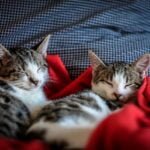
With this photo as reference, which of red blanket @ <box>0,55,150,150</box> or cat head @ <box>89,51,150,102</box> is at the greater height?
red blanket @ <box>0,55,150,150</box>

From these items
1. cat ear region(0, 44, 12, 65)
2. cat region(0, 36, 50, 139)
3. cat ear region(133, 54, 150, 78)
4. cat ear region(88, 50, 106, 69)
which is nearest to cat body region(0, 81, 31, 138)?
cat region(0, 36, 50, 139)

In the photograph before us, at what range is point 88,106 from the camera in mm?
1317

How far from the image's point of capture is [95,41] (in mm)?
1806

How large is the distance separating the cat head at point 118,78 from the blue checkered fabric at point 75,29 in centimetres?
16

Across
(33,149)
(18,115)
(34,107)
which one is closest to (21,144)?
(33,149)

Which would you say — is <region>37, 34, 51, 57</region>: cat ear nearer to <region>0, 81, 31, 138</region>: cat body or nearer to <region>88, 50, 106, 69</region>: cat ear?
<region>88, 50, 106, 69</region>: cat ear

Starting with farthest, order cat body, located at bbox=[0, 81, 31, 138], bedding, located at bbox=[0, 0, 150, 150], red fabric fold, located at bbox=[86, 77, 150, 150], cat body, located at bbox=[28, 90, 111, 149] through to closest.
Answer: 1. bedding, located at bbox=[0, 0, 150, 150]
2. cat body, located at bbox=[0, 81, 31, 138]
3. cat body, located at bbox=[28, 90, 111, 149]
4. red fabric fold, located at bbox=[86, 77, 150, 150]

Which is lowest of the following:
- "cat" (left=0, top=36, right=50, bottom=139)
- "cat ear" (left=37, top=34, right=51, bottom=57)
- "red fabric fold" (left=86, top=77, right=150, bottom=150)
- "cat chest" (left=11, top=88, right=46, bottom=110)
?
"cat chest" (left=11, top=88, right=46, bottom=110)

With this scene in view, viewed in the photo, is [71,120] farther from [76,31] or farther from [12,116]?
[76,31]

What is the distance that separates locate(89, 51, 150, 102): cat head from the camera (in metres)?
1.47

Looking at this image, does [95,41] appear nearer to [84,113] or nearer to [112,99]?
[112,99]

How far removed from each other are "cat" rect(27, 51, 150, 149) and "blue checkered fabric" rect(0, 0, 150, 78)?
0.62 feet

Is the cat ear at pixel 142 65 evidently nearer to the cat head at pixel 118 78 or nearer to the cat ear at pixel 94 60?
the cat head at pixel 118 78

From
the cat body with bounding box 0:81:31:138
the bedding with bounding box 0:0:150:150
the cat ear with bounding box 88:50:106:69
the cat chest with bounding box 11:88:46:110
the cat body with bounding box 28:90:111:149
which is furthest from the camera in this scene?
the bedding with bounding box 0:0:150:150
